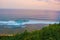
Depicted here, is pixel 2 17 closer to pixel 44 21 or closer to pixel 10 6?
pixel 10 6

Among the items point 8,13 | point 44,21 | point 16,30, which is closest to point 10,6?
point 8,13

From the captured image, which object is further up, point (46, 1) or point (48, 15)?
point (46, 1)

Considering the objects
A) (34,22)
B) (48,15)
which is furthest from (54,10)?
(34,22)

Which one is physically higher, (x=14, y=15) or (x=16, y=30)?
(x=14, y=15)

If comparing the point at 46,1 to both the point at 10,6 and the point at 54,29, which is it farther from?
the point at 54,29

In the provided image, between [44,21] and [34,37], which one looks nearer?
[34,37]

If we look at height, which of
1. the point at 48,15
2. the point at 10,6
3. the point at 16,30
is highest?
the point at 10,6

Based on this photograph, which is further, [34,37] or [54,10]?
[54,10]

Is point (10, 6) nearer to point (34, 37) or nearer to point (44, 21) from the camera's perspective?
point (44, 21)
